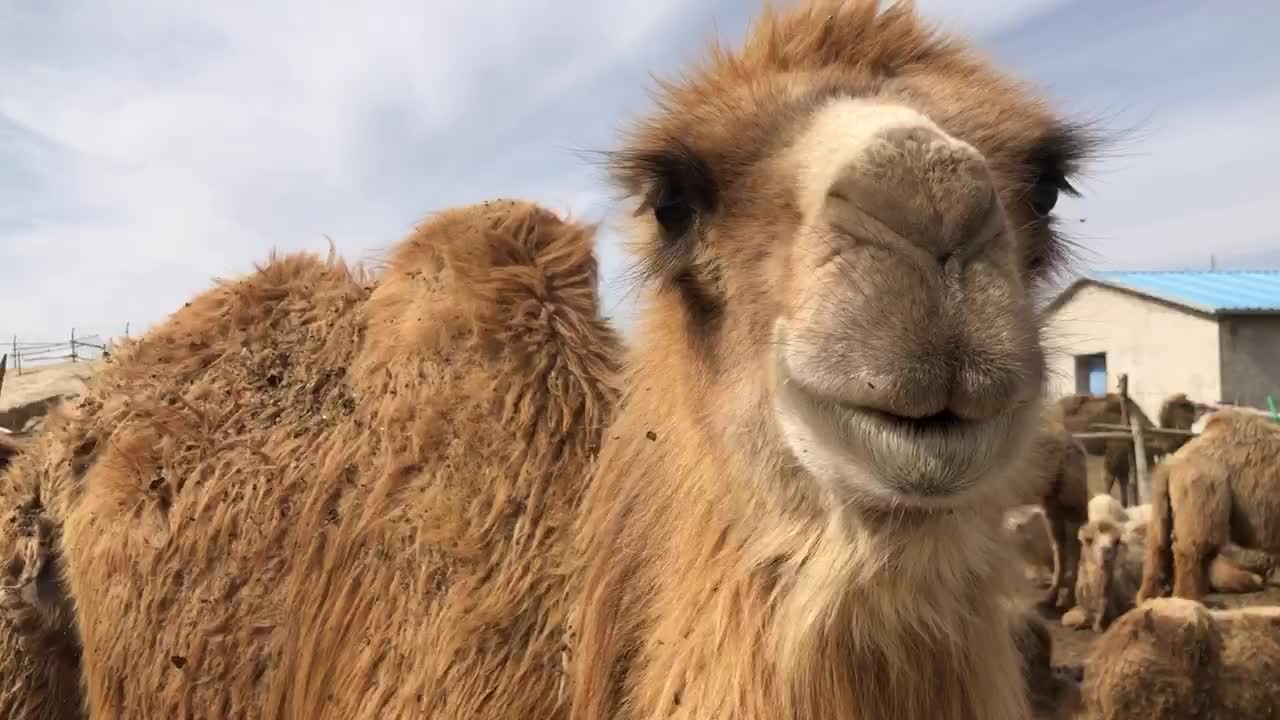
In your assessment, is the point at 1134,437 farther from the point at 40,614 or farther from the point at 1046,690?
the point at 40,614

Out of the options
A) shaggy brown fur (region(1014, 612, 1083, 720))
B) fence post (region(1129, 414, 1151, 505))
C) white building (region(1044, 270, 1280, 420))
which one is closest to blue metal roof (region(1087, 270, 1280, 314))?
white building (region(1044, 270, 1280, 420))

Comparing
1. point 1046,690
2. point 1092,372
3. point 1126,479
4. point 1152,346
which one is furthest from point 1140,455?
point 1092,372

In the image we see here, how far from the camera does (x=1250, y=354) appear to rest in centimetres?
2227

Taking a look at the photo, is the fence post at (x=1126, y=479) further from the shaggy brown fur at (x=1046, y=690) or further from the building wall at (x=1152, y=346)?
the shaggy brown fur at (x=1046, y=690)

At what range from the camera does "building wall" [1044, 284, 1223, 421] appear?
22766 millimetres

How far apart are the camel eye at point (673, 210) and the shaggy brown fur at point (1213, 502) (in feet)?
34.9

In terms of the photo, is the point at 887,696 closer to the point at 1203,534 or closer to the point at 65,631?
the point at 65,631

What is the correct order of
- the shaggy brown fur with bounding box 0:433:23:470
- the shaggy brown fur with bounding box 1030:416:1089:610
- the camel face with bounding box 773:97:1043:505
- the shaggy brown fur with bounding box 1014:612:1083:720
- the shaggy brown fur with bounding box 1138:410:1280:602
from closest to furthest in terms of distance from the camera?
the camel face with bounding box 773:97:1043:505 → the shaggy brown fur with bounding box 0:433:23:470 → the shaggy brown fur with bounding box 1014:612:1083:720 → the shaggy brown fur with bounding box 1138:410:1280:602 → the shaggy brown fur with bounding box 1030:416:1089:610

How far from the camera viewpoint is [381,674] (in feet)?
7.98

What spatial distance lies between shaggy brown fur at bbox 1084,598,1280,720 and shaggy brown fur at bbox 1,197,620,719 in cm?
478

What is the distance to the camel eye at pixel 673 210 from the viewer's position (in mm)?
2219

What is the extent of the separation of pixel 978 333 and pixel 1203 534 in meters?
11.0

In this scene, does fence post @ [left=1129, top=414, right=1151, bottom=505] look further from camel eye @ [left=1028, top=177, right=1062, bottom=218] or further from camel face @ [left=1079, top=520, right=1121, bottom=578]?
camel eye @ [left=1028, top=177, right=1062, bottom=218]

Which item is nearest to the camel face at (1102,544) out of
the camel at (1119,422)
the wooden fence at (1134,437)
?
the wooden fence at (1134,437)
